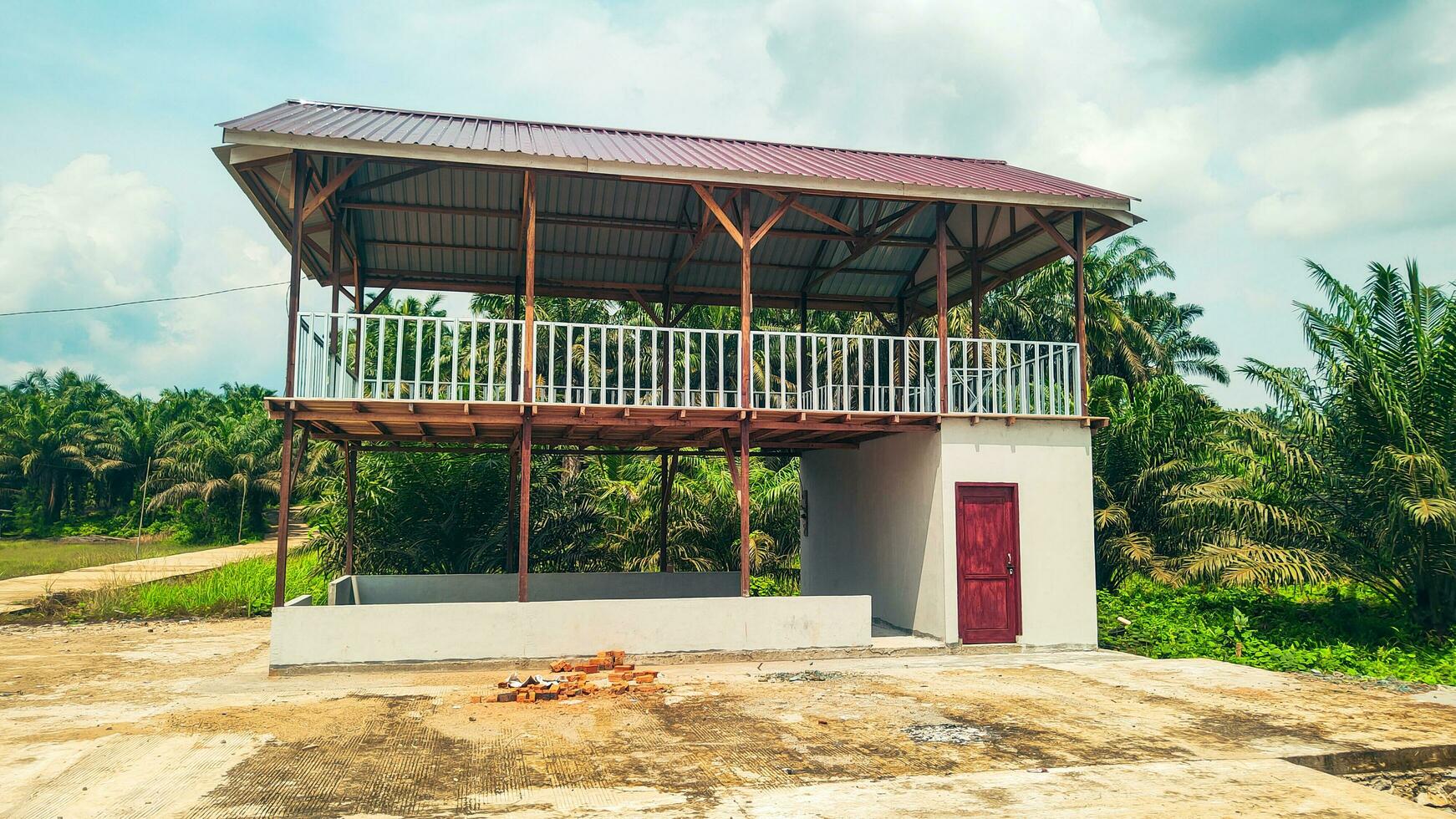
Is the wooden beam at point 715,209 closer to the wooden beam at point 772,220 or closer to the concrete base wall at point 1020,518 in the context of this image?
the wooden beam at point 772,220

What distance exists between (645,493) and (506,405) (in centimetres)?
797

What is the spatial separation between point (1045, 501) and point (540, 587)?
282 inches

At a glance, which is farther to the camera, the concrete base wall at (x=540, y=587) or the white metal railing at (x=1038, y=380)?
the concrete base wall at (x=540, y=587)

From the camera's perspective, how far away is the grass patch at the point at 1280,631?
10.7m

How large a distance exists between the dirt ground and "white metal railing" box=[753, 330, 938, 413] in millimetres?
3286

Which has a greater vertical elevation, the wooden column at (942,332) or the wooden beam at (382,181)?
the wooden beam at (382,181)

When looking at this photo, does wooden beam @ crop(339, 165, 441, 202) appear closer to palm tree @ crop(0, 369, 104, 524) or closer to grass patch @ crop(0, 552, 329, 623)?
grass patch @ crop(0, 552, 329, 623)

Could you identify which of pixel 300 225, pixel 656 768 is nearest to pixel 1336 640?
pixel 656 768

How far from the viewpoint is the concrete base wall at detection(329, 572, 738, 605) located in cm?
1338

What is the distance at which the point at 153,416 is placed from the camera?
1563 inches

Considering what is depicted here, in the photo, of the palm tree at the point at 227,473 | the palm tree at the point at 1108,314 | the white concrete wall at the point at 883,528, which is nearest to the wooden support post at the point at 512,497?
the white concrete wall at the point at 883,528

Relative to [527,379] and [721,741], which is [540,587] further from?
[721,741]

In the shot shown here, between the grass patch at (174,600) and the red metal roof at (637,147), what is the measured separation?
7830mm

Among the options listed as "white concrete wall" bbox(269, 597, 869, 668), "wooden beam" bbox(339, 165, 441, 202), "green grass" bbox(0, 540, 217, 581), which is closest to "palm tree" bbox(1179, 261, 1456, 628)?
"white concrete wall" bbox(269, 597, 869, 668)
